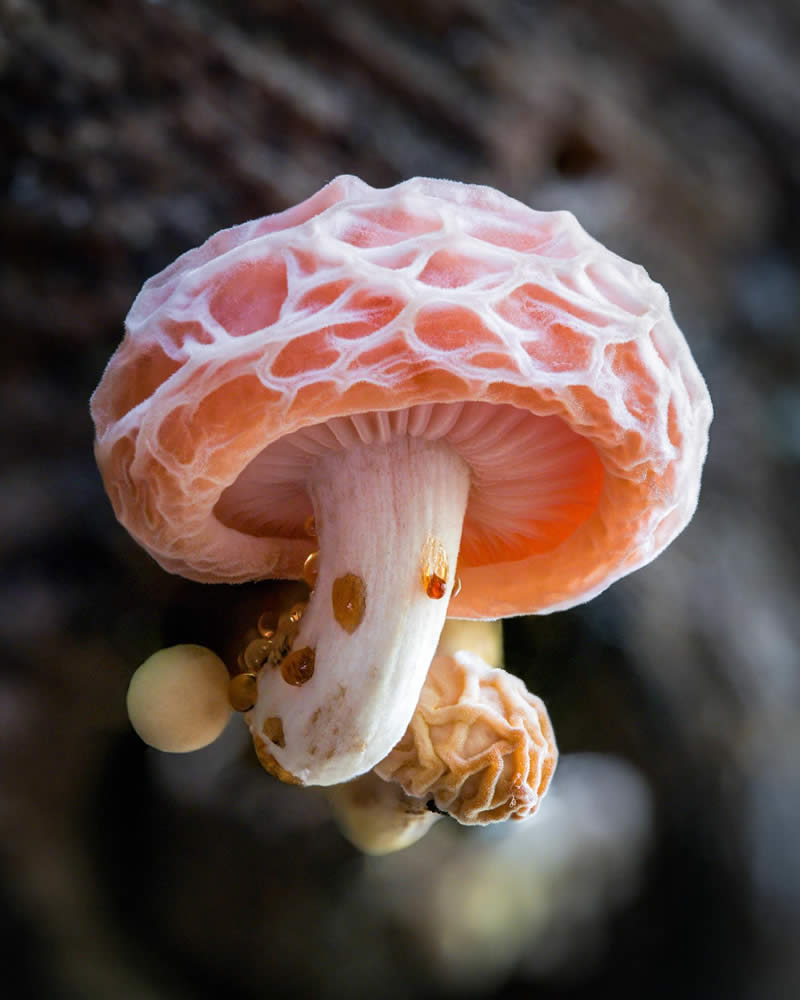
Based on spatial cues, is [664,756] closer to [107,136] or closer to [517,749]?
[517,749]

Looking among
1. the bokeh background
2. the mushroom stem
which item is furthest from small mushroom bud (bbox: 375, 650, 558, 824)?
the bokeh background

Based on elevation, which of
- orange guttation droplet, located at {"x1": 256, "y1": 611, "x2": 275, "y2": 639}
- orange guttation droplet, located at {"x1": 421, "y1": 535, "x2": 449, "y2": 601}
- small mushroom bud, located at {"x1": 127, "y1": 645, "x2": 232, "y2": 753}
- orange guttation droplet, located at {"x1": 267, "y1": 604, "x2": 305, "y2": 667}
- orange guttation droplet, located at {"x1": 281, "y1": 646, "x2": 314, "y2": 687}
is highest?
orange guttation droplet, located at {"x1": 421, "y1": 535, "x2": 449, "y2": 601}

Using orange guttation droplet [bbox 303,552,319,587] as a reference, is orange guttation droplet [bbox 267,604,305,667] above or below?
below

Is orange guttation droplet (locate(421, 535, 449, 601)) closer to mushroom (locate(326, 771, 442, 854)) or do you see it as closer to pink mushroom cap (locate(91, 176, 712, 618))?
pink mushroom cap (locate(91, 176, 712, 618))

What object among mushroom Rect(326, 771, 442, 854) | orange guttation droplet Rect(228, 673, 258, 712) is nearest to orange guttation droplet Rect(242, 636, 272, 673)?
orange guttation droplet Rect(228, 673, 258, 712)

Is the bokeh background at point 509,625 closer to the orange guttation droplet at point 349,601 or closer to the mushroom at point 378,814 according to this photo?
the mushroom at point 378,814

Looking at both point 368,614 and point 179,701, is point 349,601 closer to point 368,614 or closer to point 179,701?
point 368,614

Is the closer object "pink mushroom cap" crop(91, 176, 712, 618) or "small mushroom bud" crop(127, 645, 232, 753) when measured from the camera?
"pink mushroom cap" crop(91, 176, 712, 618)

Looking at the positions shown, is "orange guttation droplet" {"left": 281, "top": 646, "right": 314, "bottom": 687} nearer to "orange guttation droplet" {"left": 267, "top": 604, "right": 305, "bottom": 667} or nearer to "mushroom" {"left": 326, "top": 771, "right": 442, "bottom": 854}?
"orange guttation droplet" {"left": 267, "top": 604, "right": 305, "bottom": 667}
